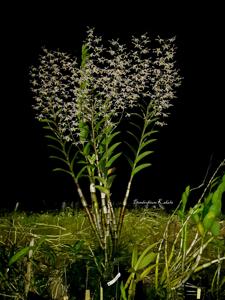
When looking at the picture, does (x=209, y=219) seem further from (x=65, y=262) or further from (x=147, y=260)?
(x=65, y=262)

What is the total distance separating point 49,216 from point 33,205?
160 mm

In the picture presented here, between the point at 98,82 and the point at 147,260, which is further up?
the point at 98,82

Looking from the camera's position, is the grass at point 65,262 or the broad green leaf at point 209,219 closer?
the broad green leaf at point 209,219

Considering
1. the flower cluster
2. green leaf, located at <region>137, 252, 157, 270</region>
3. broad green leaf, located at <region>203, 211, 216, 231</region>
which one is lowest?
green leaf, located at <region>137, 252, 157, 270</region>

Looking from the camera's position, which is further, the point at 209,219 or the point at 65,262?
the point at 65,262

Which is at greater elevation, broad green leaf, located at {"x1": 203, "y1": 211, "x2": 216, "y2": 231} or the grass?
broad green leaf, located at {"x1": 203, "y1": 211, "x2": 216, "y2": 231}

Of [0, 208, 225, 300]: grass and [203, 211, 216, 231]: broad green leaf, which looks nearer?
[203, 211, 216, 231]: broad green leaf

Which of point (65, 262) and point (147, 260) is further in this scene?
point (65, 262)

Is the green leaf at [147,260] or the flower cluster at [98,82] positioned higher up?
the flower cluster at [98,82]

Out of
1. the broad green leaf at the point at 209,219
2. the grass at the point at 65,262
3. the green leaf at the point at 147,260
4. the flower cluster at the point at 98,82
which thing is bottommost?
the grass at the point at 65,262

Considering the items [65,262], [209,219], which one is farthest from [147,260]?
[65,262]

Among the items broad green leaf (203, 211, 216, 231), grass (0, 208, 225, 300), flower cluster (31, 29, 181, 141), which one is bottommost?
grass (0, 208, 225, 300)

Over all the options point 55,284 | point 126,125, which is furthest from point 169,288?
point 126,125

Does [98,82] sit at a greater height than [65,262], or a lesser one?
greater
